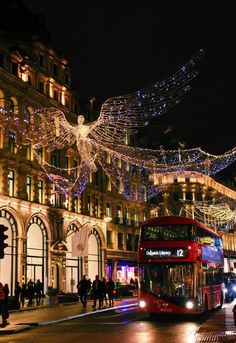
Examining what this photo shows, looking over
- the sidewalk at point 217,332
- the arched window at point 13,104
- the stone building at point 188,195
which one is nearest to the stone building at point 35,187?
the arched window at point 13,104

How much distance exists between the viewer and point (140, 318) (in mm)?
25969

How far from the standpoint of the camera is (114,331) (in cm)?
1984

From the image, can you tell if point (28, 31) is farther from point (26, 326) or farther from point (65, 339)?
point (65, 339)

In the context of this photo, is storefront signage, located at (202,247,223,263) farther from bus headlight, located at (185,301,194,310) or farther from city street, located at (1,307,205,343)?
city street, located at (1,307,205,343)

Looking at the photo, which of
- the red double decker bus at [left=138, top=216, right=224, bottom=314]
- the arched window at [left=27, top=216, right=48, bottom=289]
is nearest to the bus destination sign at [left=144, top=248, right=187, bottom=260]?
the red double decker bus at [left=138, top=216, right=224, bottom=314]

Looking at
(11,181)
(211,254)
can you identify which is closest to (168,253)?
(211,254)

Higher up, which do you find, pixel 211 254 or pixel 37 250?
pixel 37 250

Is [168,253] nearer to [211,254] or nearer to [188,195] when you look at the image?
[211,254]

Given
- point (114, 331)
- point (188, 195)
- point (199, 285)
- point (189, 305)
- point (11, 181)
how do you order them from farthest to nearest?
point (188, 195) < point (11, 181) < point (199, 285) < point (189, 305) < point (114, 331)

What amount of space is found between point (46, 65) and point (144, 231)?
1112 inches

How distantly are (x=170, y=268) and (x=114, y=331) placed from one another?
5.16 metres

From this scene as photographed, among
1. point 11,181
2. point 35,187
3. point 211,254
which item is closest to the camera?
point 211,254

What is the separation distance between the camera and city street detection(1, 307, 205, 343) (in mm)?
17375

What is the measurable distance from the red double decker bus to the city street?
2.53 feet
